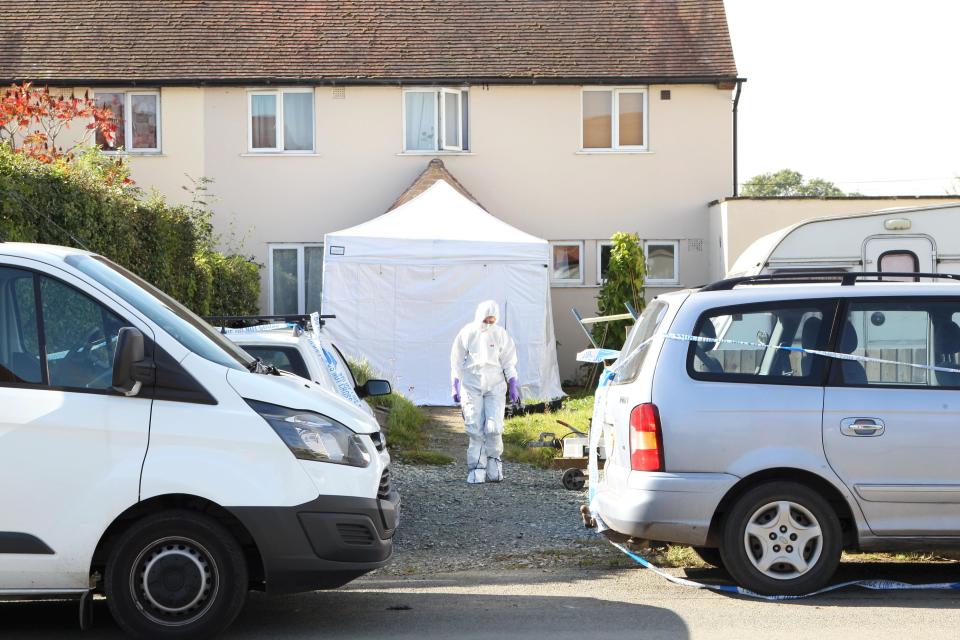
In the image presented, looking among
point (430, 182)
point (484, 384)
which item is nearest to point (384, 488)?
point (484, 384)

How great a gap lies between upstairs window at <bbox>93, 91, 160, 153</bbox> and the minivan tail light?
18743 millimetres

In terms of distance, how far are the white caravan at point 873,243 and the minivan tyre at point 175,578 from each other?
957 cm

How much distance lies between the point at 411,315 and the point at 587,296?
19.0 ft

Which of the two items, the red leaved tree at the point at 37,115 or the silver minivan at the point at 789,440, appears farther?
the red leaved tree at the point at 37,115

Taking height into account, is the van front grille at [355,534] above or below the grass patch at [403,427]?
above

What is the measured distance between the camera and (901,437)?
7148 millimetres

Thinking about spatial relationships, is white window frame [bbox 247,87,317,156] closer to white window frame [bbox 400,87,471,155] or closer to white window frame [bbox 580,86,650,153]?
→ white window frame [bbox 400,87,471,155]

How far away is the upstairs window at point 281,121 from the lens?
2419 cm

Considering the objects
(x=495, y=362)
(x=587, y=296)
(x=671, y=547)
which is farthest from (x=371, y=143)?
(x=671, y=547)

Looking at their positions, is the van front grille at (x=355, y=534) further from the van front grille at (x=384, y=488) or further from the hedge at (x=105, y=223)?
the hedge at (x=105, y=223)

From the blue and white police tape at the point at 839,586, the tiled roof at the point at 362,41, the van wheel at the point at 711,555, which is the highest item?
the tiled roof at the point at 362,41

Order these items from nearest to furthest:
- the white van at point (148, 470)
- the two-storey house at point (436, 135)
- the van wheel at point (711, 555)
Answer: the white van at point (148, 470)
the van wheel at point (711, 555)
the two-storey house at point (436, 135)

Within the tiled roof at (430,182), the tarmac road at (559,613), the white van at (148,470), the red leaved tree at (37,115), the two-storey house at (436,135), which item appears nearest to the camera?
the white van at (148,470)

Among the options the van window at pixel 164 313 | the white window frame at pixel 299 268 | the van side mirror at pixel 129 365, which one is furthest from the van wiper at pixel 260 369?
the white window frame at pixel 299 268
